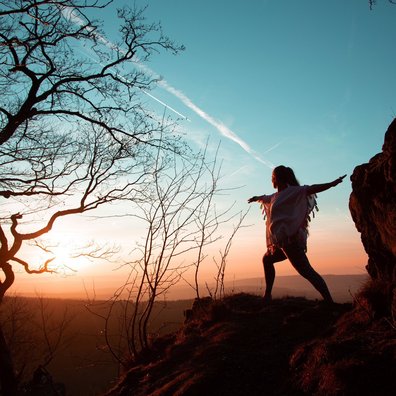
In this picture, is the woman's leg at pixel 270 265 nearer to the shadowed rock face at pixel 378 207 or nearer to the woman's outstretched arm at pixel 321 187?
the woman's outstretched arm at pixel 321 187

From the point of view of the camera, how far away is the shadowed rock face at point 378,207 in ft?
11.6

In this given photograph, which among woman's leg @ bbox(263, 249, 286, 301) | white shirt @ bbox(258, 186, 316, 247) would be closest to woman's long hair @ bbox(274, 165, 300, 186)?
white shirt @ bbox(258, 186, 316, 247)

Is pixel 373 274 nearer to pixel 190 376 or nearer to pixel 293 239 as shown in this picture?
pixel 293 239

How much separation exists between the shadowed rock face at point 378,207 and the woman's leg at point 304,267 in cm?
76

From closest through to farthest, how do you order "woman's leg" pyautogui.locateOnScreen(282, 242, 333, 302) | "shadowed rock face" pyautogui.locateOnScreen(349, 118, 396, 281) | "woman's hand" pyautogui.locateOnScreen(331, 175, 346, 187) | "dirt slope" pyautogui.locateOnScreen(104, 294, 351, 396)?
"dirt slope" pyautogui.locateOnScreen(104, 294, 351, 396)
"shadowed rock face" pyautogui.locateOnScreen(349, 118, 396, 281)
"woman's hand" pyautogui.locateOnScreen(331, 175, 346, 187)
"woman's leg" pyautogui.locateOnScreen(282, 242, 333, 302)

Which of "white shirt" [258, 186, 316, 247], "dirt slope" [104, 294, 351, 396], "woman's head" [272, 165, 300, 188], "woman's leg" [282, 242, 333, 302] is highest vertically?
"woman's head" [272, 165, 300, 188]

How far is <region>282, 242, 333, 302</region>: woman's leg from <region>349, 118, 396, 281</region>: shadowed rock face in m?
0.76

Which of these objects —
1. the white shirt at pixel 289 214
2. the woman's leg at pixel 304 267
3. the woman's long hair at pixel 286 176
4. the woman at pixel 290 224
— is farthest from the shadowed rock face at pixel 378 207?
the woman's long hair at pixel 286 176

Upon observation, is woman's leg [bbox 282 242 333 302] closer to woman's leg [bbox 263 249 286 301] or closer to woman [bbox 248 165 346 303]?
woman [bbox 248 165 346 303]

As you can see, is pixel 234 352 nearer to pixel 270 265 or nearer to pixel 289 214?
pixel 270 265

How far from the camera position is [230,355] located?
3.99 metres

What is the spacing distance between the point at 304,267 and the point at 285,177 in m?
1.29

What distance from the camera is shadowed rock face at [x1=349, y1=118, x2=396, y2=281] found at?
3.55m

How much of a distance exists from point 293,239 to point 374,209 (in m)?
1.42
